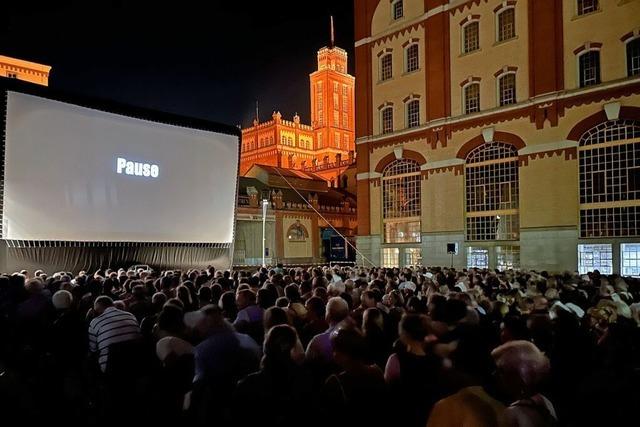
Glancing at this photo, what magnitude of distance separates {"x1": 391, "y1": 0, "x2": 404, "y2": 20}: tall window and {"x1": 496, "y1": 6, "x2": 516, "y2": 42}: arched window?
6.97m

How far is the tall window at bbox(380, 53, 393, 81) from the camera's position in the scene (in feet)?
110

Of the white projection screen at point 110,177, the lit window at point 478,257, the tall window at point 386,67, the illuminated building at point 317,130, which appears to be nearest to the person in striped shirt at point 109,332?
the white projection screen at point 110,177

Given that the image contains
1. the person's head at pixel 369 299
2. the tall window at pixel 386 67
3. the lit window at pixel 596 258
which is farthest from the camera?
the tall window at pixel 386 67

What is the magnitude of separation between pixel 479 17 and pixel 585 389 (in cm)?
2845

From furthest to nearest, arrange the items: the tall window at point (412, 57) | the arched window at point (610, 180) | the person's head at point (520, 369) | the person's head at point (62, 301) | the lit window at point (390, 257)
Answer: the lit window at point (390, 257) < the tall window at point (412, 57) < the arched window at point (610, 180) < the person's head at point (62, 301) < the person's head at point (520, 369)

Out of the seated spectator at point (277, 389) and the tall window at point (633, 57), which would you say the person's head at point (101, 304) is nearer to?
the seated spectator at point (277, 389)

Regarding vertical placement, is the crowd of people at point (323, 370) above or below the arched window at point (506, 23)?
below

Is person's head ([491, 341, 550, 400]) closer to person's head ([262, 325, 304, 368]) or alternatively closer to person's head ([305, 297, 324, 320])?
person's head ([262, 325, 304, 368])

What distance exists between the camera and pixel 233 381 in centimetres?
471

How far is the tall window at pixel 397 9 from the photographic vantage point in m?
32.7

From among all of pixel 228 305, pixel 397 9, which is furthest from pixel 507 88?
pixel 228 305

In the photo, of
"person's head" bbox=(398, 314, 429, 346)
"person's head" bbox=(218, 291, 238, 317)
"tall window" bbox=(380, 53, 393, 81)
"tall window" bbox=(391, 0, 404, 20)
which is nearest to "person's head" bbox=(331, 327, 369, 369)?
"person's head" bbox=(398, 314, 429, 346)

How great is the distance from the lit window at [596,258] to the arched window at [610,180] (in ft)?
1.93

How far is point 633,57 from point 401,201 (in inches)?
574
